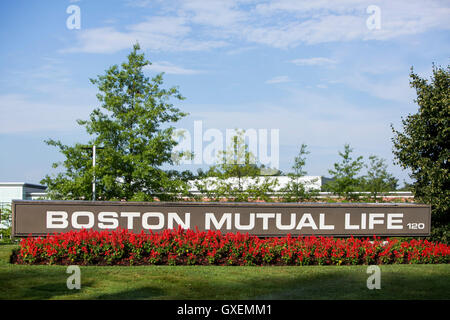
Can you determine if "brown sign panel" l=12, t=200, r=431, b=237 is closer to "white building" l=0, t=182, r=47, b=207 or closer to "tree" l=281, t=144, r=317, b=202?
"tree" l=281, t=144, r=317, b=202

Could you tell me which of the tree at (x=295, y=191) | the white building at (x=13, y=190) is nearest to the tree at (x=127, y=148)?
the tree at (x=295, y=191)

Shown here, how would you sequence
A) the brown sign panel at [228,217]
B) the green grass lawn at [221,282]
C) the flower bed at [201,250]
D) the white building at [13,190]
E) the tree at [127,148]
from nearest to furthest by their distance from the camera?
1. the green grass lawn at [221,282]
2. the flower bed at [201,250]
3. the brown sign panel at [228,217]
4. the tree at [127,148]
5. the white building at [13,190]

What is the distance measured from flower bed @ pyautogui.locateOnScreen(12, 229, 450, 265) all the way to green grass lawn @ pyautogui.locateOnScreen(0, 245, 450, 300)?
62 cm

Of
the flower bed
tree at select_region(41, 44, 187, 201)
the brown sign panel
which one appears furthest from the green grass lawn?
tree at select_region(41, 44, 187, 201)

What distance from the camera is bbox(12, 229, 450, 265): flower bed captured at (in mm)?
12398

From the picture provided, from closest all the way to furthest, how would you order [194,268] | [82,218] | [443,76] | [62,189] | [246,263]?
1. [194,268]
2. [246,263]
3. [82,218]
4. [443,76]
5. [62,189]

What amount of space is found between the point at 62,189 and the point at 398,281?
15.8 meters

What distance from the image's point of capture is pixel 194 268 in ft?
38.8

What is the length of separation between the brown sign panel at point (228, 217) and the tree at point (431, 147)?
906 mm

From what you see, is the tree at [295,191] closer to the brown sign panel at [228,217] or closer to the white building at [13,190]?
the brown sign panel at [228,217]

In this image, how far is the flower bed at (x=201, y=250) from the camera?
12398 millimetres

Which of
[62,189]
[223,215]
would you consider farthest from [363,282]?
[62,189]
